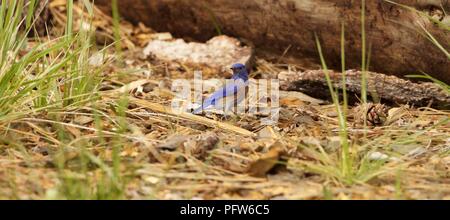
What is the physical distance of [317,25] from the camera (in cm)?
457

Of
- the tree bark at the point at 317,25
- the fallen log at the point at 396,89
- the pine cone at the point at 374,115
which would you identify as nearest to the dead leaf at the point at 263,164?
the pine cone at the point at 374,115

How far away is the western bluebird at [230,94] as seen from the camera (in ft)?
13.1

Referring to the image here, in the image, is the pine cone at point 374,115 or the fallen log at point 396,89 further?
the fallen log at point 396,89

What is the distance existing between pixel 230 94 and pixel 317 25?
841 millimetres

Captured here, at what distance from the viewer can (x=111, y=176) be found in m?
2.66

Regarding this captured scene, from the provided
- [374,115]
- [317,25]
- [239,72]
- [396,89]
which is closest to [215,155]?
[374,115]

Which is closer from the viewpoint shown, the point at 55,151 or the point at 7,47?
the point at 55,151

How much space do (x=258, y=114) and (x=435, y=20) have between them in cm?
104

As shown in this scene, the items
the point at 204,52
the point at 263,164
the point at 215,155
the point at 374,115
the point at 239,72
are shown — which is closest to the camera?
the point at 263,164

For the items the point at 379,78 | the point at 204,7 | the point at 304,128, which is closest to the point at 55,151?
the point at 304,128

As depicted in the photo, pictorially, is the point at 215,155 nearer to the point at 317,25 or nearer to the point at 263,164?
the point at 263,164

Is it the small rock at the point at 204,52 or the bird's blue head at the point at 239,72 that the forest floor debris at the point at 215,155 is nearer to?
the bird's blue head at the point at 239,72

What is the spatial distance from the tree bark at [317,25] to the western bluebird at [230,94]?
2.07 ft
